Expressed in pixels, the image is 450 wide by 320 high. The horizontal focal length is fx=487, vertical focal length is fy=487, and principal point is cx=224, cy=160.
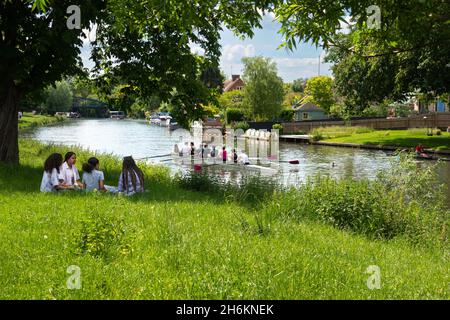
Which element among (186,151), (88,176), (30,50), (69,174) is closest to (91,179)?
(88,176)

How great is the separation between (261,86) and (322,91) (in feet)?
90.0

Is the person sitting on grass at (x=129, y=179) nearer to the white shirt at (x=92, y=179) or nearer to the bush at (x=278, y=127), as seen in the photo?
the white shirt at (x=92, y=179)

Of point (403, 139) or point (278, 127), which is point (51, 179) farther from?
point (278, 127)

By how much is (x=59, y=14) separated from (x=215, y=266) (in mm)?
11695

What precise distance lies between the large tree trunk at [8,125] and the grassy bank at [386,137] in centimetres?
3613

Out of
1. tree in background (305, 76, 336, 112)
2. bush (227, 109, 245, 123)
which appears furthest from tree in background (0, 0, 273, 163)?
tree in background (305, 76, 336, 112)

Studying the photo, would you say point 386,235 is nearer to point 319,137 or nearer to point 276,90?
point 319,137

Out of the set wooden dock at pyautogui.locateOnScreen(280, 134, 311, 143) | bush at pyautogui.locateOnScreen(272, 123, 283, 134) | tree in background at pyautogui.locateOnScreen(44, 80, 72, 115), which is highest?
tree in background at pyautogui.locateOnScreen(44, 80, 72, 115)

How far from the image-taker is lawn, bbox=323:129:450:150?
1816 inches

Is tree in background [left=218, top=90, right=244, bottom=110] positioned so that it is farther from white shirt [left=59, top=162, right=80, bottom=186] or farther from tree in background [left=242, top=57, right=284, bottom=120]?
white shirt [left=59, top=162, right=80, bottom=186]

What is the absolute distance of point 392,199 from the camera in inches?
515

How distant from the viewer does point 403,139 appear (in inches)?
2062

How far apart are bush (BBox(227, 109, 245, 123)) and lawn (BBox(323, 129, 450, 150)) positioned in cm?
2383
